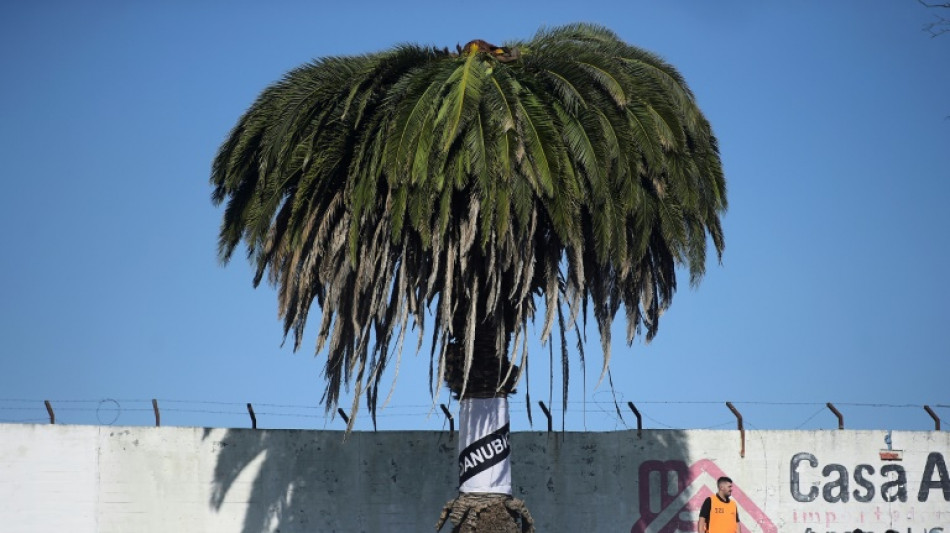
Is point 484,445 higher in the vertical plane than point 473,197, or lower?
lower

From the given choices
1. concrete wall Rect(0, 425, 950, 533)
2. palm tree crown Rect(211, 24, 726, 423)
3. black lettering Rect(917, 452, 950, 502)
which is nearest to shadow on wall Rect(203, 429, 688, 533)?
concrete wall Rect(0, 425, 950, 533)

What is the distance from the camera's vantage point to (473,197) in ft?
70.0

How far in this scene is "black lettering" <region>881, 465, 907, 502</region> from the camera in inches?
992

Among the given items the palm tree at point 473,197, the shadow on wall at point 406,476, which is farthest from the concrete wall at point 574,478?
the palm tree at point 473,197

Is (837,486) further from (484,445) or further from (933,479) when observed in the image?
→ (484,445)

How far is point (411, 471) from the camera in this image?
82.3ft

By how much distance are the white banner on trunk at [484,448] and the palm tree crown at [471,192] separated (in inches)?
24.2

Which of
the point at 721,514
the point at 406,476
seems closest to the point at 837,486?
the point at 721,514

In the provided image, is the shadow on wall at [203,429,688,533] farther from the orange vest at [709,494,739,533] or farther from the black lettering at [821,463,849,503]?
the orange vest at [709,494,739,533]

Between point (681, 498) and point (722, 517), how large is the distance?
3702mm

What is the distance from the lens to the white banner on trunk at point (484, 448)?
22.5m

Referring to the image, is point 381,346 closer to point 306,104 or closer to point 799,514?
point 306,104

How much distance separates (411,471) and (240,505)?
304 centimetres

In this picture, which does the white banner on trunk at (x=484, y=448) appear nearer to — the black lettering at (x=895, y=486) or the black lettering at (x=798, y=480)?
the black lettering at (x=798, y=480)
